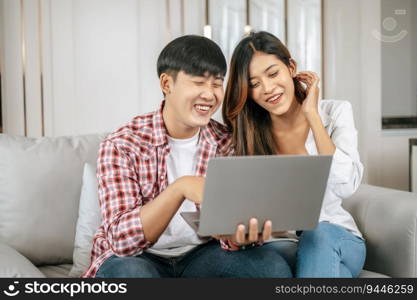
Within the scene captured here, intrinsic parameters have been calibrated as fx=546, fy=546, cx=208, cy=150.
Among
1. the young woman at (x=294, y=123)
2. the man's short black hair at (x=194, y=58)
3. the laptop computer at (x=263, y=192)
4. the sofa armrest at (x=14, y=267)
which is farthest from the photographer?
the young woman at (x=294, y=123)

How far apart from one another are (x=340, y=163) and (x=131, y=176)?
0.60 meters

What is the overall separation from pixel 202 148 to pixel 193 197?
0.32 m

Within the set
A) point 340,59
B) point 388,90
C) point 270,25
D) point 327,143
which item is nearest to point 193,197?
point 327,143

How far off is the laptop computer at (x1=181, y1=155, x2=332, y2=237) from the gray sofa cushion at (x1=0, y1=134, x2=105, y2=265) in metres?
0.67

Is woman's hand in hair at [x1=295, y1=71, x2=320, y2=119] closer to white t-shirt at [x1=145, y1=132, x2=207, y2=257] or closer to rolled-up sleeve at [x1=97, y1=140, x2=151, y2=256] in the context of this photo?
white t-shirt at [x1=145, y1=132, x2=207, y2=257]

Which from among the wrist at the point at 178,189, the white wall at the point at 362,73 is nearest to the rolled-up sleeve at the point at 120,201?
the wrist at the point at 178,189

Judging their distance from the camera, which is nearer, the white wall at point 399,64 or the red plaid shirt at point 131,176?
the red plaid shirt at point 131,176

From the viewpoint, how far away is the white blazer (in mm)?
1595

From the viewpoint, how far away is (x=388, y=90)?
3.61 meters

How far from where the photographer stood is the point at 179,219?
1537mm

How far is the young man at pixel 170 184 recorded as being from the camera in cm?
135

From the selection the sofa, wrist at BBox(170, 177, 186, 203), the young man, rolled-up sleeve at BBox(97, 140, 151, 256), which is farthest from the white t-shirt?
the sofa

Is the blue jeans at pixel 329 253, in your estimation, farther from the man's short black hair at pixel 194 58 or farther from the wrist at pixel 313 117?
the man's short black hair at pixel 194 58

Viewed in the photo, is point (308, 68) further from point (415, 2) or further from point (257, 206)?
point (257, 206)
